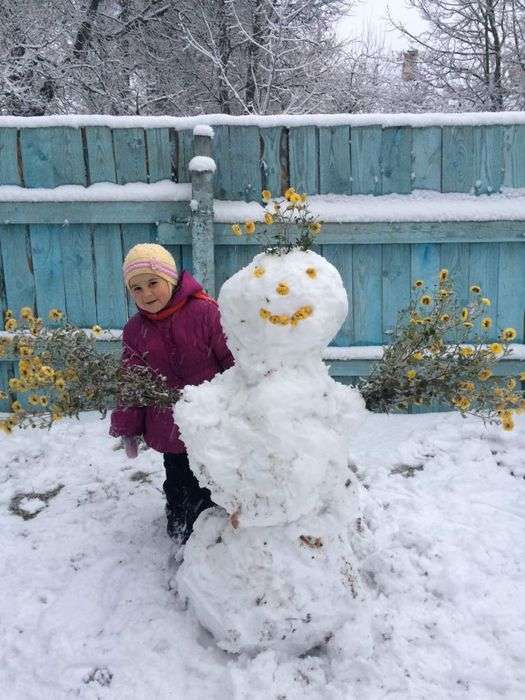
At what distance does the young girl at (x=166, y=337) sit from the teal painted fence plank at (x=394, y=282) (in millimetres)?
1612

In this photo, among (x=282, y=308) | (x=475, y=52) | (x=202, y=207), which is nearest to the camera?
(x=282, y=308)

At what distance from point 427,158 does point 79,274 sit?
2.18 meters

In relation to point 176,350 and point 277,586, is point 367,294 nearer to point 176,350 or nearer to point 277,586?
point 176,350

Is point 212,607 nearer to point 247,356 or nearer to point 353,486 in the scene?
point 353,486

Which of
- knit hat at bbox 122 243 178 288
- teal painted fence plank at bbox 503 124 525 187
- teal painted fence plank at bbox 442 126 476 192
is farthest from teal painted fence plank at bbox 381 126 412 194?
knit hat at bbox 122 243 178 288

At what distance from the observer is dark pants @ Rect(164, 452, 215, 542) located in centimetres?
275

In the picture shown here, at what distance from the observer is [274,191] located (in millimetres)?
3871

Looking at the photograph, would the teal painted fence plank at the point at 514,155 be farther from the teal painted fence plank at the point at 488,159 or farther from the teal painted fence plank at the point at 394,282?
the teal painted fence plank at the point at 394,282

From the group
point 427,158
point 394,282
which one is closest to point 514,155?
point 427,158

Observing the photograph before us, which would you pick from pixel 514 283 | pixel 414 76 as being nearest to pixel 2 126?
pixel 514 283

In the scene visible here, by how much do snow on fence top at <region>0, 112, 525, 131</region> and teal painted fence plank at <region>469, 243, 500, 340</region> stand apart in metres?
0.71

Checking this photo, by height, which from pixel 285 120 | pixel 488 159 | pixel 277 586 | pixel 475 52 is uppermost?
pixel 475 52

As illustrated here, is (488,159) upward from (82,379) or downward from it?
upward

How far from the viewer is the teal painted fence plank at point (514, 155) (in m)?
3.73
